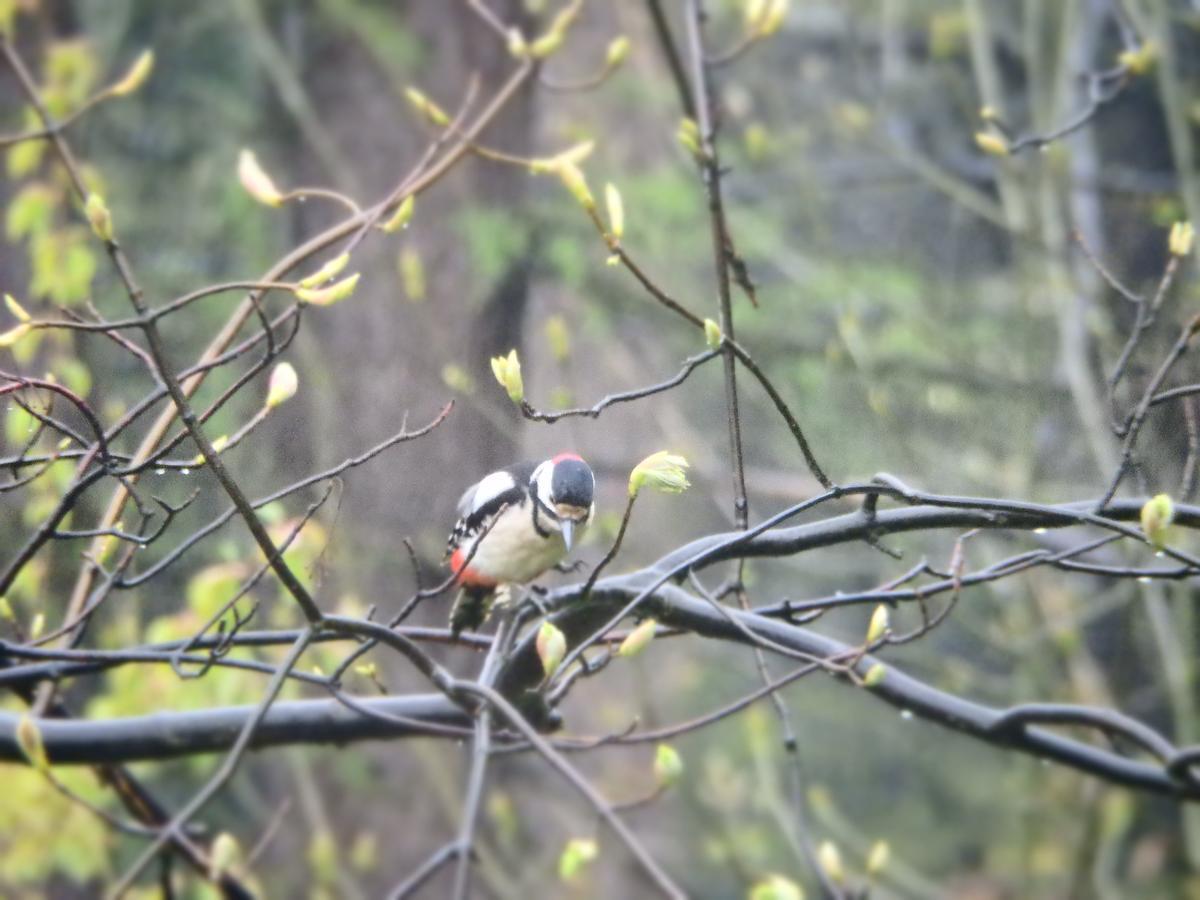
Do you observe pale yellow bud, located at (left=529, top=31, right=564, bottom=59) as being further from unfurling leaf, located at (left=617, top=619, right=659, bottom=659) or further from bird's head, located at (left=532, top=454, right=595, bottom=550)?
unfurling leaf, located at (left=617, top=619, right=659, bottom=659)

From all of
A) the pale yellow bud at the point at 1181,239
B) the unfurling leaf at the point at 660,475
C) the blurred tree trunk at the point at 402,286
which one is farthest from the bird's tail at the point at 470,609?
the pale yellow bud at the point at 1181,239

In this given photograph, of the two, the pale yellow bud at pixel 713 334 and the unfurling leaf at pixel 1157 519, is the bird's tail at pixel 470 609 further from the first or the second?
the unfurling leaf at pixel 1157 519

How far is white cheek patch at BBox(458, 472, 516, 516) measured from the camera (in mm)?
1622

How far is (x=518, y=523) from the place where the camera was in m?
1.66

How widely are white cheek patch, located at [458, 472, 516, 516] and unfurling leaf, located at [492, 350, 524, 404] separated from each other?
7.6 inches

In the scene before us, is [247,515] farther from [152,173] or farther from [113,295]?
[152,173]

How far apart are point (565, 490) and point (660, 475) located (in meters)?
0.22

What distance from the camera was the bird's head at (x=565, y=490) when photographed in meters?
1.58

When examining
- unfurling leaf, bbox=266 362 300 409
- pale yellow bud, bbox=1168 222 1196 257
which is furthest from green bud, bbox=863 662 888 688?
unfurling leaf, bbox=266 362 300 409

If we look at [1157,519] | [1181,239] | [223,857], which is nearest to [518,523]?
[223,857]

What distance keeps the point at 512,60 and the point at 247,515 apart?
3.50 meters

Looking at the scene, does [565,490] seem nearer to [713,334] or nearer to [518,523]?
[518,523]

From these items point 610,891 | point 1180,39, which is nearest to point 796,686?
point 610,891

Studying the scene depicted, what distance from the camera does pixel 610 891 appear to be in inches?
250
